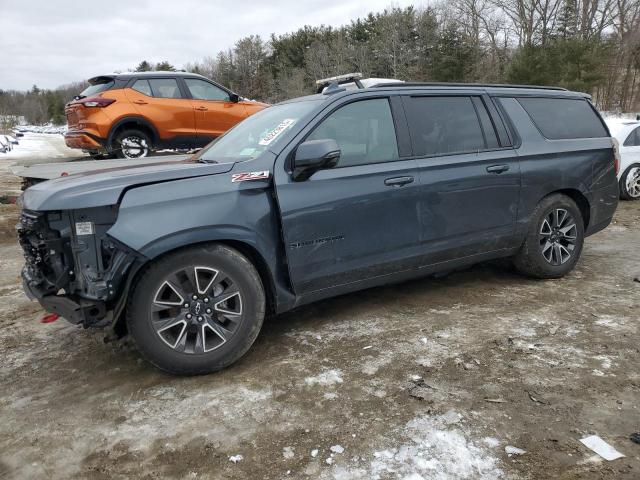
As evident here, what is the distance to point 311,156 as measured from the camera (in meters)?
3.20

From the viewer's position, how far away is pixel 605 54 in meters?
29.2

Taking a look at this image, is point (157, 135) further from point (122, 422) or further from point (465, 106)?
point (122, 422)

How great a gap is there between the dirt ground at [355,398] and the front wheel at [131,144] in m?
4.52

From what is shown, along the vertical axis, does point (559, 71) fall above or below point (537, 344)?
above

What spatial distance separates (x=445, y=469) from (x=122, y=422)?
5.49ft

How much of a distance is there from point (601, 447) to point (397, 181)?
207 cm

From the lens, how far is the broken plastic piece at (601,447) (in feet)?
7.36

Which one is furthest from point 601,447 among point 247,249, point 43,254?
point 43,254

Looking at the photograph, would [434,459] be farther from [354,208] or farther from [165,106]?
[165,106]

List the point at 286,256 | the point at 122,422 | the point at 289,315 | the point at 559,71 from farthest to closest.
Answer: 1. the point at 559,71
2. the point at 289,315
3. the point at 286,256
4. the point at 122,422

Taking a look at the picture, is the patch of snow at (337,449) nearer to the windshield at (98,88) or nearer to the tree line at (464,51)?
the windshield at (98,88)

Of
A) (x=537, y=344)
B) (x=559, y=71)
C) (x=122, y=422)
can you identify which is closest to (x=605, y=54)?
(x=559, y=71)

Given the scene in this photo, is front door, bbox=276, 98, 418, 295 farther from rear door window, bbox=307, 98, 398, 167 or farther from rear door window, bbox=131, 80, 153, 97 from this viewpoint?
rear door window, bbox=131, 80, 153, 97

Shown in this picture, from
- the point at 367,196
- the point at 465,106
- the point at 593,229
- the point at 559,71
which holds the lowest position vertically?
the point at 593,229
